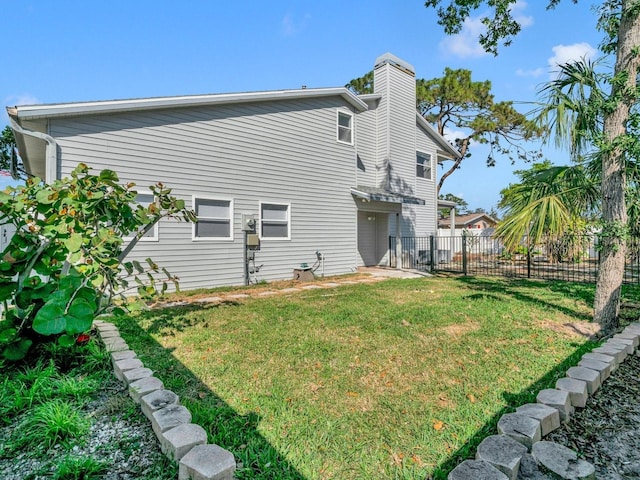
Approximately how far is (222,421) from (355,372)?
137 cm

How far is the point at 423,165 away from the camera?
15.1 metres

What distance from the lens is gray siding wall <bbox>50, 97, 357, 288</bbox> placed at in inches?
282

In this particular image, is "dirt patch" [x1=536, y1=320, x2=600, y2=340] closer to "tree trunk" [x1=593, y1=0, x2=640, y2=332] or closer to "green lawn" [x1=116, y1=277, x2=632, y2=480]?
"green lawn" [x1=116, y1=277, x2=632, y2=480]

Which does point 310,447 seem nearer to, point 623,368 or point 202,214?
point 623,368

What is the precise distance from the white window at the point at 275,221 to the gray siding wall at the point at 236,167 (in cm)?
16

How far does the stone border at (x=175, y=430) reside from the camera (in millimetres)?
1638

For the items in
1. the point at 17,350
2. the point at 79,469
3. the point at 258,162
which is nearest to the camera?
the point at 79,469

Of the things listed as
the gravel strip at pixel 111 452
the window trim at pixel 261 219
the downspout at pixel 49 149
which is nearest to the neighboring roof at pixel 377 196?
the window trim at pixel 261 219

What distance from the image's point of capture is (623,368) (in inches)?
133

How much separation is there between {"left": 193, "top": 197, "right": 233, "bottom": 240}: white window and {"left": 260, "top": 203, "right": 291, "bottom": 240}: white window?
0.98 metres

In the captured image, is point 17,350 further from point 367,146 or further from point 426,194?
point 426,194

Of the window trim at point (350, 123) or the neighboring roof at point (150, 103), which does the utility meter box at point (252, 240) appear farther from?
the window trim at point (350, 123)

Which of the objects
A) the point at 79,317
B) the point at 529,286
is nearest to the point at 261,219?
the point at 79,317

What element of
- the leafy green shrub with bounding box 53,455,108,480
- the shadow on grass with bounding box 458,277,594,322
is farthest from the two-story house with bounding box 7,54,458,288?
the leafy green shrub with bounding box 53,455,108,480
